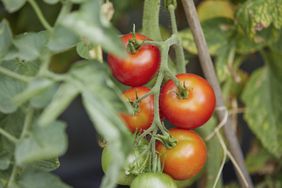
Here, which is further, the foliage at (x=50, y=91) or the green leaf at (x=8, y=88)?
the green leaf at (x=8, y=88)

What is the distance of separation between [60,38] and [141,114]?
8.2 inches

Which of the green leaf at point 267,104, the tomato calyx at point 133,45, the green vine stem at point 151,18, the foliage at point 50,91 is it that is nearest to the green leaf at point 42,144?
the foliage at point 50,91

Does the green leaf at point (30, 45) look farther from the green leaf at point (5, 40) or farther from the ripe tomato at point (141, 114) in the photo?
the ripe tomato at point (141, 114)

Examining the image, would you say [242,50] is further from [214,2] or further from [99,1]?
[99,1]

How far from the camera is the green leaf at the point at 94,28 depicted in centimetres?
47

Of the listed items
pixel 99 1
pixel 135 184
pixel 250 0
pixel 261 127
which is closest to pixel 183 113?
pixel 135 184

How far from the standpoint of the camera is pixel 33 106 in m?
0.53

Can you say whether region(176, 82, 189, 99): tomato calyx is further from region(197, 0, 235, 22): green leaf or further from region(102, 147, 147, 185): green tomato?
region(197, 0, 235, 22): green leaf

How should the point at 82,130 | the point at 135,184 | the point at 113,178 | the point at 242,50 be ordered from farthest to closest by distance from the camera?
the point at 82,130, the point at 242,50, the point at 135,184, the point at 113,178

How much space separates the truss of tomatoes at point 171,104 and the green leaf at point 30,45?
0.13 m

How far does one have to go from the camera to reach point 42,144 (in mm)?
507

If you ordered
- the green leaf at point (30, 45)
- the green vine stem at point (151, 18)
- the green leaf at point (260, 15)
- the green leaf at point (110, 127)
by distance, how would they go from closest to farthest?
the green leaf at point (110, 127)
the green leaf at point (30, 45)
the green vine stem at point (151, 18)
the green leaf at point (260, 15)

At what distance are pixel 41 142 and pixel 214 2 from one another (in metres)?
0.87

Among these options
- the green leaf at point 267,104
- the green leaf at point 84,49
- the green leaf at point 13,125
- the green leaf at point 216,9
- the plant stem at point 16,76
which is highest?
the plant stem at point 16,76
